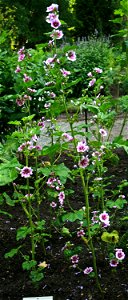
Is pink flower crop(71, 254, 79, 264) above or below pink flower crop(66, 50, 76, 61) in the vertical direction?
below

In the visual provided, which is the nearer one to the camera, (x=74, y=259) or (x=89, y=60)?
(x=74, y=259)

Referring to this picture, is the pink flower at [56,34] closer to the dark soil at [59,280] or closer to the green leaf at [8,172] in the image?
the green leaf at [8,172]

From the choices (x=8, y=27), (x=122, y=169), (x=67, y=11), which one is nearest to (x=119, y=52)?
(x=122, y=169)

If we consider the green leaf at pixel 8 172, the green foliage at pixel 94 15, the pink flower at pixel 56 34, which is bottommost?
the green leaf at pixel 8 172

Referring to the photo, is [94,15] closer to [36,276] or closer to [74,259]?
[74,259]

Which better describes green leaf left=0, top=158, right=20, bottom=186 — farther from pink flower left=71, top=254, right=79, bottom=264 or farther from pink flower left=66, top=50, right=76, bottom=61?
pink flower left=71, top=254, right=79, bottom=264

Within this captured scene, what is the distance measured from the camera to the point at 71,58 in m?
2.93

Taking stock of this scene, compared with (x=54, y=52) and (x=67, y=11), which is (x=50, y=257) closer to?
(x=54, y=52)

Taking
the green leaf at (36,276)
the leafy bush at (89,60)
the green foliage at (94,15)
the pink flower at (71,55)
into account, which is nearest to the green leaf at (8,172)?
the pink flower at (71,55)

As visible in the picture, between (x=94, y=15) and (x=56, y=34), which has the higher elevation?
(x=94, y=15)

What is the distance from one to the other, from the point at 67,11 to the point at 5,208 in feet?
59.5

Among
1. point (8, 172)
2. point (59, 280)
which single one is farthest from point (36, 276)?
point (8, 172)

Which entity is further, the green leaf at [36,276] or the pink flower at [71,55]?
the green leaf at [36,276]

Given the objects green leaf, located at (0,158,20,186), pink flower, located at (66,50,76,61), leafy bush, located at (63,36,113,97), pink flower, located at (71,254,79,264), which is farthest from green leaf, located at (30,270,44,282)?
leafy bush, located at (63,36,113,97)
